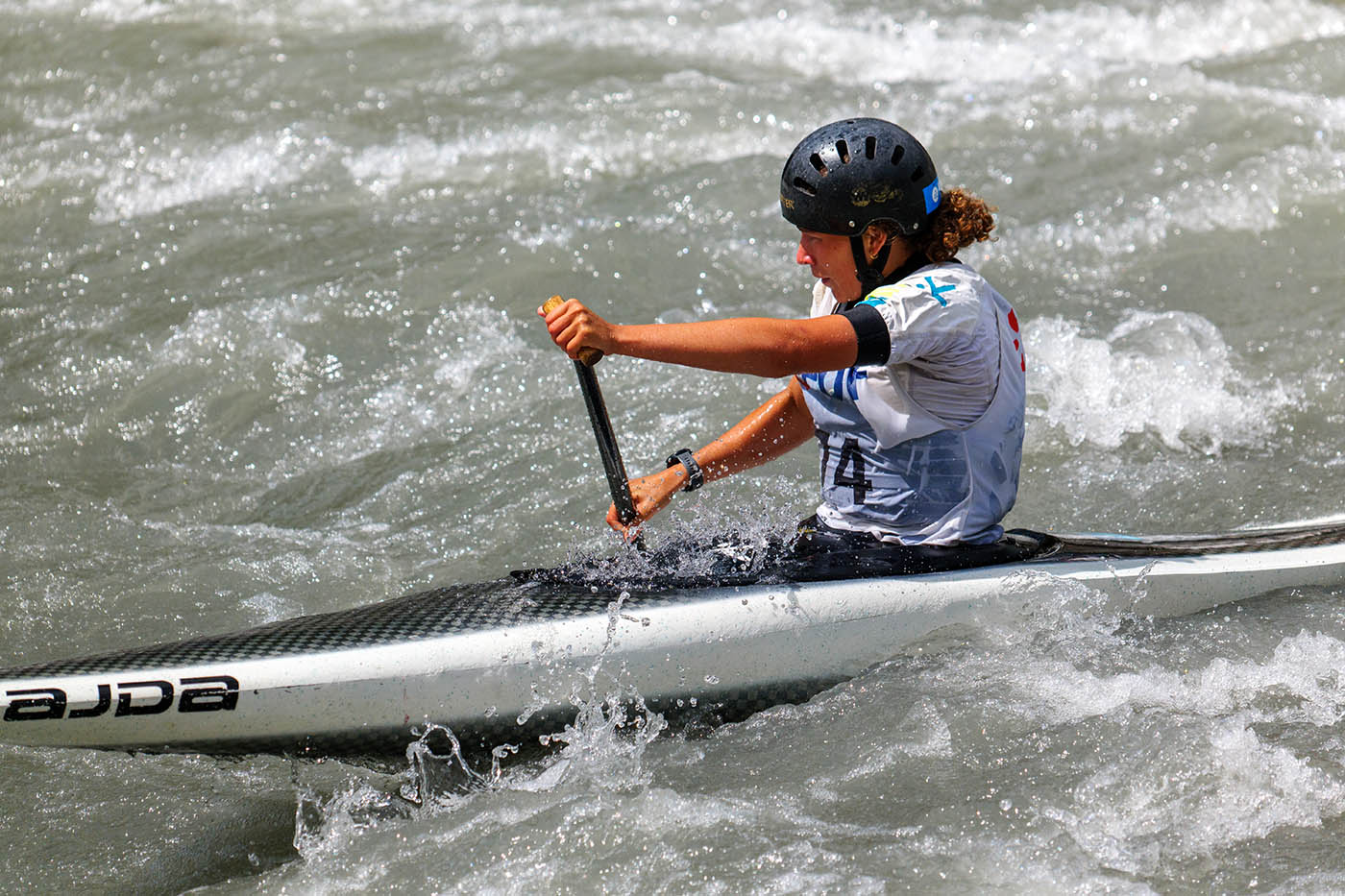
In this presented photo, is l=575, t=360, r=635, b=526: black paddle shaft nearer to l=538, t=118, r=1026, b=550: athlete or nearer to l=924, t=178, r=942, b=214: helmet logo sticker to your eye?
l=538, t=118, r=1026, b=550: athlete

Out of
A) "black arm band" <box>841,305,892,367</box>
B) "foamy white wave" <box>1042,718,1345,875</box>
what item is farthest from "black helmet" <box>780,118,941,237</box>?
"foamy white wave" <box>1042,718,1345,875</box>

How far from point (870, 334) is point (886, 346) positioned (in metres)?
0.05

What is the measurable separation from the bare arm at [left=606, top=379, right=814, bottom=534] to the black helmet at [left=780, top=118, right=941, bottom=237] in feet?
1.86

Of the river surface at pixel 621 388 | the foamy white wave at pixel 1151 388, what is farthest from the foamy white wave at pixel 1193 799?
the foamy white wave at pixel 1151 388

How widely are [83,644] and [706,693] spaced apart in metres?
2.12

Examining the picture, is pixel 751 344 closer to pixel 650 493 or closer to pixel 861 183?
pixel 861 183

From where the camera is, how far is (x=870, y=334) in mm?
2855

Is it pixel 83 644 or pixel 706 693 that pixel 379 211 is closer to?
pixel 83 644

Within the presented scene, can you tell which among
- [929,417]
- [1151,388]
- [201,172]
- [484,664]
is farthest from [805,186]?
[201,172]

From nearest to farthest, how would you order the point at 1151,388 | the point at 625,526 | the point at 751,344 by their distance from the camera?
the point at 751,344 < the point at 625,526 < the point at 1151,388

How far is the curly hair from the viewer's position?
3.10m

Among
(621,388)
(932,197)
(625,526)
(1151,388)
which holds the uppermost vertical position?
(932,197)

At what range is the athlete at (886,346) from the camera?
284 centimetres

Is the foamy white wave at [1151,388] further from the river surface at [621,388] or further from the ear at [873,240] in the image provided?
the ear at [873,240]
